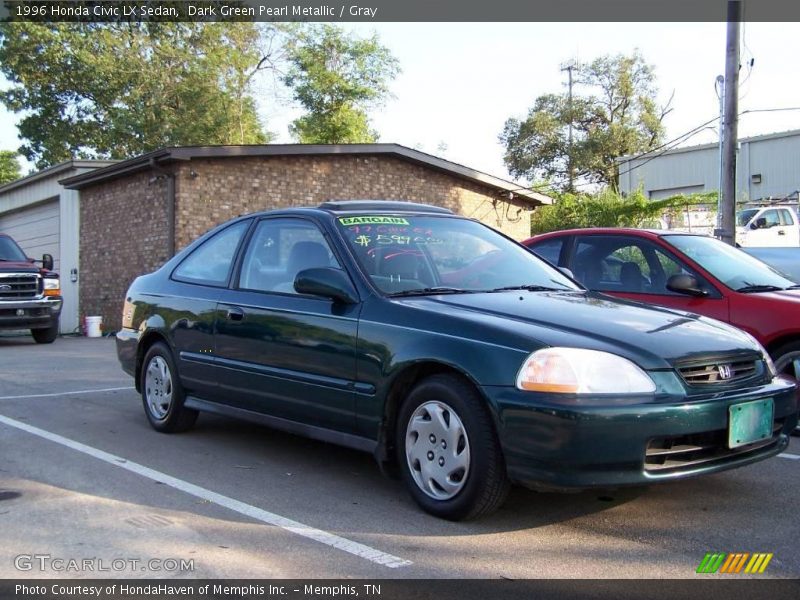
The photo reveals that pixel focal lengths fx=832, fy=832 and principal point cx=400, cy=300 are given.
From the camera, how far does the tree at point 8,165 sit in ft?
169

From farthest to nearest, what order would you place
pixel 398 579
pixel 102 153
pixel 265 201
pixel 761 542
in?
pixel 102 153
pixel 265 201
pixel 761 542
pixel 398 579

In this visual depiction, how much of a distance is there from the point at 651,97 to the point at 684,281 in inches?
1913

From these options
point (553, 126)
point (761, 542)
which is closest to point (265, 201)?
point (761, 542)

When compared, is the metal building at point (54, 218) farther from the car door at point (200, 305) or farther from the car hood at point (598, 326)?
the car hood at point (598, 326)

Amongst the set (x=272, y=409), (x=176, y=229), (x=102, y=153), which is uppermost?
(x=102, y=153)

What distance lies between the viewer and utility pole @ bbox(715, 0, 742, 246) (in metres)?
12.0

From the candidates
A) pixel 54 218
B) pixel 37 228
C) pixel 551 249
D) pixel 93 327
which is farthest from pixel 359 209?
pixel 37 228

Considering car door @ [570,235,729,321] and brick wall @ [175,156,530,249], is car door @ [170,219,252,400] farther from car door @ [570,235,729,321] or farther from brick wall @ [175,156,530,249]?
brick wall @ [175,156,530,249]

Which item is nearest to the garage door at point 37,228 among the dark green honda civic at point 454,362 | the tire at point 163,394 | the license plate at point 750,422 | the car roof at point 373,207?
the tire at point 163,394

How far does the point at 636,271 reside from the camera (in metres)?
6.98

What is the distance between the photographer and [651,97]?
51.3 meters

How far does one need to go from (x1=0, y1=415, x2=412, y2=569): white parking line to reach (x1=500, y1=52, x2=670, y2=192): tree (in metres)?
46.7

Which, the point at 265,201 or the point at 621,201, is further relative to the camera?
the point at 621,201

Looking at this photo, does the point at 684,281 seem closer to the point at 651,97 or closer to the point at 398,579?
the point at 398,579
